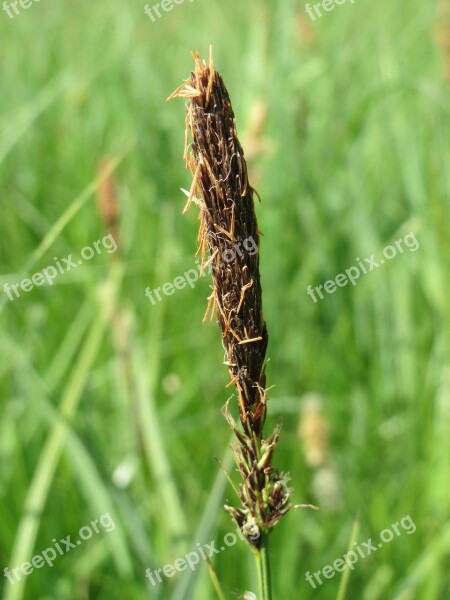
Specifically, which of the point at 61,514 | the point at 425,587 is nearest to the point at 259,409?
the point at 425,587

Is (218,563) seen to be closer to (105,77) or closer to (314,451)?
(314,451)

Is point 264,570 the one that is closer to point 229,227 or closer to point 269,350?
point 229,227

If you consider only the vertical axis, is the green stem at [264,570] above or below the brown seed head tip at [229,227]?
below

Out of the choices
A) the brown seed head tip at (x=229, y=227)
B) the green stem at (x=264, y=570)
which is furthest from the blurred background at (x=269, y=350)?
the brown seed head tip at (x=229, y=227)

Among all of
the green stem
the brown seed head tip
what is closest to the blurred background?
the green stem

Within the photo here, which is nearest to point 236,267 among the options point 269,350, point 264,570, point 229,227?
point 229,227

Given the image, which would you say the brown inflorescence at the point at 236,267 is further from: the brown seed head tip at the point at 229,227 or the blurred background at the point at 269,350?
the blurred background at the point at 269,350

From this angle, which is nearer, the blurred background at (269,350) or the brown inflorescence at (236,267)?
the brown inflorescence at (236,267)

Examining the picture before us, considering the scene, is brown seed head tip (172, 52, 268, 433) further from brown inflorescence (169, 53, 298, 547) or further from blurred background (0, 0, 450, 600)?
blurred background (0, 0, 450, 600)
